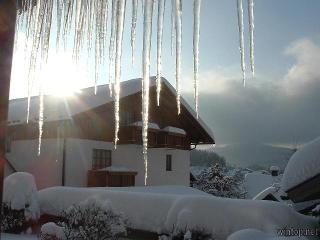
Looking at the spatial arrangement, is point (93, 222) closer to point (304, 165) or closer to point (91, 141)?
point (304, 165)

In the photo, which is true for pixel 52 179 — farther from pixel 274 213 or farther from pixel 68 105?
pixel 274 213

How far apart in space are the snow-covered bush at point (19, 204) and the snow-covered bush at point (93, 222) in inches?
109

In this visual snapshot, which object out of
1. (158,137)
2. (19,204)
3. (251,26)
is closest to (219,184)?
(158,137)

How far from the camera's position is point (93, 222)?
34.7 ft

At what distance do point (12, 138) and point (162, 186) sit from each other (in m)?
8.75

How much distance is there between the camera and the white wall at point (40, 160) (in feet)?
71.6

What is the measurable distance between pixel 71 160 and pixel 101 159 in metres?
1.72

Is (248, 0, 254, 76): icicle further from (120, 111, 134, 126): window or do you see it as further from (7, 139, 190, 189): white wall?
(120, 111, 134, 126): window

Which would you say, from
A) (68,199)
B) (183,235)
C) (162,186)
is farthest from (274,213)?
(162,186)

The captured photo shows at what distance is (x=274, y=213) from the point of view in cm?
1073

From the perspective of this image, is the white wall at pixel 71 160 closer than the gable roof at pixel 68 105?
No

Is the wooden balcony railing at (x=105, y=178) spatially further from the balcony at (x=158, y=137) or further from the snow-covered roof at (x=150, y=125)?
the snow-covered roof at (x=150, y=125)

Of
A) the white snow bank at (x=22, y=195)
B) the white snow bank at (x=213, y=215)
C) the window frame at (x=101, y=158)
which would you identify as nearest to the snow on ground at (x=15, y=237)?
the white snow bank at (x=22, y=195)

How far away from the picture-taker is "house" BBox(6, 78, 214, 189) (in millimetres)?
21656
